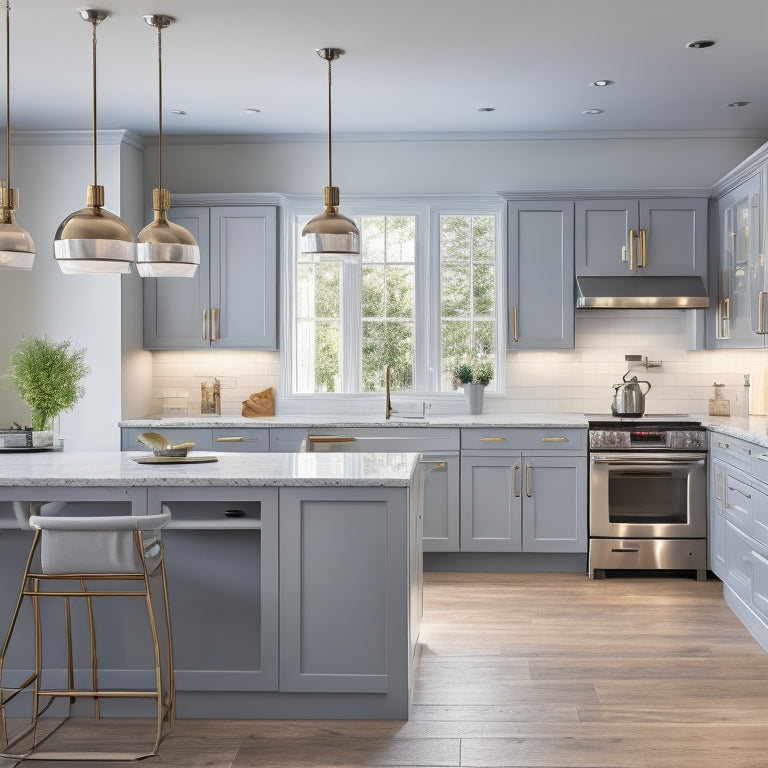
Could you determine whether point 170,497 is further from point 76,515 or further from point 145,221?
point 145,221

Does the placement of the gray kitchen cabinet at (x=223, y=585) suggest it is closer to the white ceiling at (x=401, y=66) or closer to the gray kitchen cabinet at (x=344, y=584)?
the gray kitchen cabinet at (x=344, y=584)

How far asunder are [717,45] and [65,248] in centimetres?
328

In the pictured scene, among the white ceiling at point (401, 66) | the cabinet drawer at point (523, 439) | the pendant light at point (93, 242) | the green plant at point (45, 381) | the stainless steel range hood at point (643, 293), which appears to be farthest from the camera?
the stainless steel range hood at point (643, 293)

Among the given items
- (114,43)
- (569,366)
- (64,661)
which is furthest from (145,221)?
(64,661)

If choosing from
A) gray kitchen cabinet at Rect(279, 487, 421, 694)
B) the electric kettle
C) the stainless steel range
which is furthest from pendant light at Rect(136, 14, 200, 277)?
the electric kettle

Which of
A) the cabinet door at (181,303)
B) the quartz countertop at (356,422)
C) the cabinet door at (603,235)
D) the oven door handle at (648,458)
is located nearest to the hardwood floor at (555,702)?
the oven door handle at (648,458)

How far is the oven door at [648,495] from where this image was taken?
5.68 m

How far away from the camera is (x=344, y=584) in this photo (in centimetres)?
349

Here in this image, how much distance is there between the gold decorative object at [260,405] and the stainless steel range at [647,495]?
2.17 metres

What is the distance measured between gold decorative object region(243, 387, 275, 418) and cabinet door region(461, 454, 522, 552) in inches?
56.1

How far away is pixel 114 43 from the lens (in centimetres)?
451

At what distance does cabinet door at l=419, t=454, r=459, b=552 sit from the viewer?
588 cm

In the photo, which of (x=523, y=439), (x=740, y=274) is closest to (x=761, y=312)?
(x=740, y=274)

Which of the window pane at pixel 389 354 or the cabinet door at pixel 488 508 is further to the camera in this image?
the window pane at pixel 389 354
